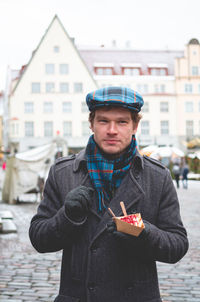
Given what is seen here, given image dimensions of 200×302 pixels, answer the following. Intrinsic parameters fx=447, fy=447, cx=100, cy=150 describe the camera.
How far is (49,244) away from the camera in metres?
2.08

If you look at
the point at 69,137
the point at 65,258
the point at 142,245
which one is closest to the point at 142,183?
the point at 142,245

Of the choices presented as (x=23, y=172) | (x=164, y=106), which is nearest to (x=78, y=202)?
(x=23, y=172)

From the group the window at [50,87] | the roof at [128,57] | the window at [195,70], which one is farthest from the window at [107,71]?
the window at [195,70]

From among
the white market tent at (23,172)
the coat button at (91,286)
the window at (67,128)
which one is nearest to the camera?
the coat button at (91,286)

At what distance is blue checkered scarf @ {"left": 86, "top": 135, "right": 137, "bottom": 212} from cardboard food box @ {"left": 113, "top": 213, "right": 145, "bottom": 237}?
21 cm

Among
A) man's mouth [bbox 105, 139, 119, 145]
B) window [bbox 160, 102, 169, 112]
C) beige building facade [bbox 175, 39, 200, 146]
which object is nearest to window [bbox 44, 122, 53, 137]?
window [bbox 160, 102, 169, 112]

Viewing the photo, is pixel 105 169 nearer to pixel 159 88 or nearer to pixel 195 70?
pixel 159 88

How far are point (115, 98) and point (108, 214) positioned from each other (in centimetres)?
53

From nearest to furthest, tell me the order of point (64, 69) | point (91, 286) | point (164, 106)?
1. point (91, 286)
2. point (64, 69)
3. point (164, 106)

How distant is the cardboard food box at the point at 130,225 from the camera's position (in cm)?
186

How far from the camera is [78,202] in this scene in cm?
194

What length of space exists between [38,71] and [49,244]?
154 ft

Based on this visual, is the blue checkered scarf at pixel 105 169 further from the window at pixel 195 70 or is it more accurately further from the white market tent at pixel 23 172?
the window at pixel 195 70

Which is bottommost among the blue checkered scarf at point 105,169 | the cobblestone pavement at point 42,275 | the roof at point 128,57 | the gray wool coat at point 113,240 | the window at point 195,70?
the cobblestone pavement at point 42,275
